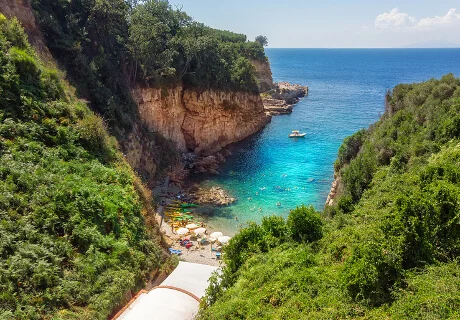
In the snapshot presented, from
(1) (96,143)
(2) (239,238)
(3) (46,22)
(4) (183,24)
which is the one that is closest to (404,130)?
(2) (239,238)

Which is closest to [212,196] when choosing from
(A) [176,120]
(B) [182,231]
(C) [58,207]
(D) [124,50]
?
(B) [182,231]

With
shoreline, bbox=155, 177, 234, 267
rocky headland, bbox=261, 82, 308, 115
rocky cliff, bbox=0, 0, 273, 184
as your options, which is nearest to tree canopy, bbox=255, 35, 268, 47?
rocky headland, bbox=261, 82, 308, 115

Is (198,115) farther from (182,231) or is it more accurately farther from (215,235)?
(215,235)

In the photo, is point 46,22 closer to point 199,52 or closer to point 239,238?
point 199,52

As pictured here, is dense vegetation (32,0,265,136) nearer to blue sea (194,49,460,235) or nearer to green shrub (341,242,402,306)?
blue sea (194,49,460,235)

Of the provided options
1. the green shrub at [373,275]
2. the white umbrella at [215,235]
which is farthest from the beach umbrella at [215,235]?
the green shrub at [373,275]
